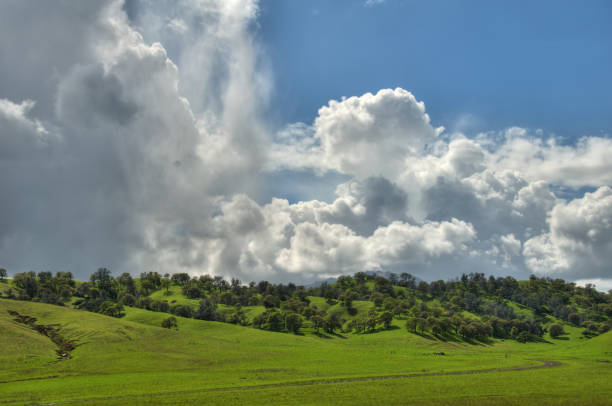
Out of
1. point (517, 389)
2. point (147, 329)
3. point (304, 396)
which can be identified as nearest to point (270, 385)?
point (304, 396)

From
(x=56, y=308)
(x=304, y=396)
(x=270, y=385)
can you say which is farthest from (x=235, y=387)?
(x=56, y=308)

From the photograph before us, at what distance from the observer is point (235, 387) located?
246ft

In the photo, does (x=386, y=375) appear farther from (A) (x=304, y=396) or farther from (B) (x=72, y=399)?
(B) (x=72, y=399)

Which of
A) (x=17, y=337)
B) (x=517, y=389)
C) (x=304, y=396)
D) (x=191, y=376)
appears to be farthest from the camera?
(x=17, y=337)

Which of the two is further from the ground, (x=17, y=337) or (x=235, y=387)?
(x=17, y=337)

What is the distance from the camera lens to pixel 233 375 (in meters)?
90.4

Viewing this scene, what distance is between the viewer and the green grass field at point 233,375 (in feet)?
215

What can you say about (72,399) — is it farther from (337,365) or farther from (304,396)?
(337,365)

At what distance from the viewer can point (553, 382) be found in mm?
82750

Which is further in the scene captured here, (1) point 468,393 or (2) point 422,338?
(2) point 422,338

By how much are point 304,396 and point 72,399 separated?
37.9 m

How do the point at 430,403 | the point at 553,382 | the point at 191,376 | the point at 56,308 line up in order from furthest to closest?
the point at 56,308
the point at 191,376
the point at 553,382
the point at 430,403

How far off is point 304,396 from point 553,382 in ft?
181

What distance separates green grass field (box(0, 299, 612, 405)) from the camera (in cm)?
6550
